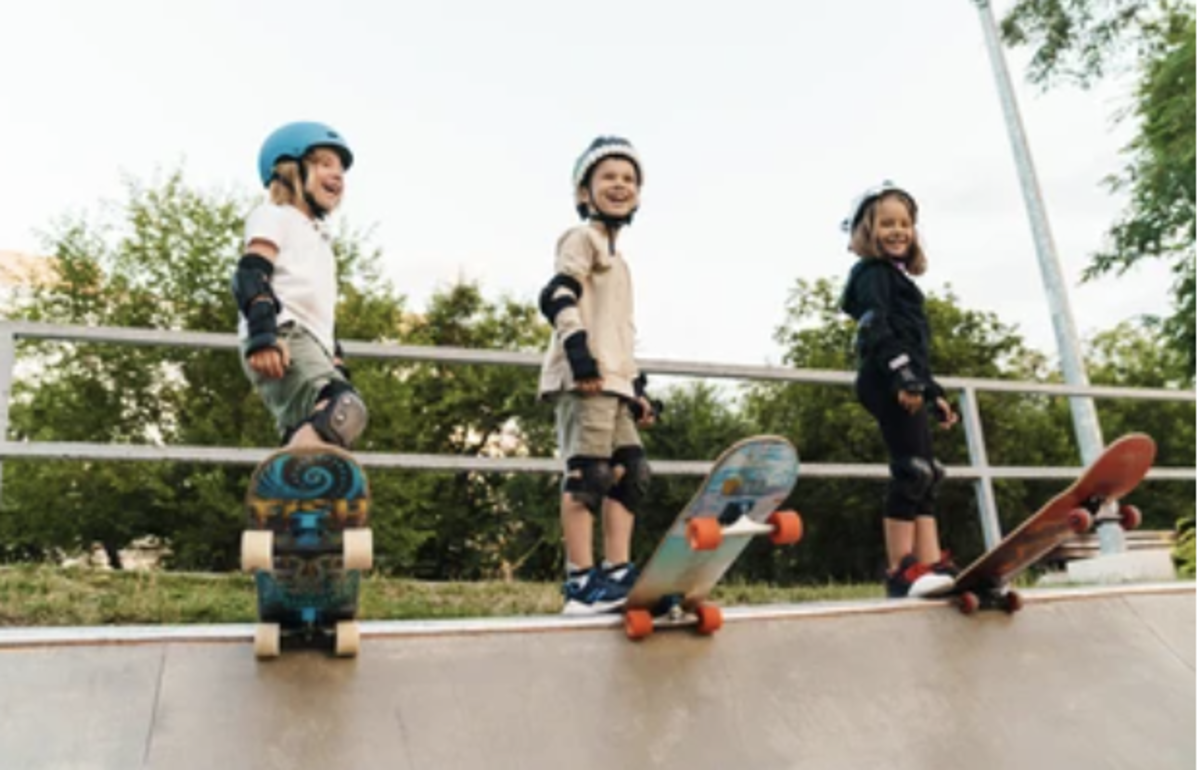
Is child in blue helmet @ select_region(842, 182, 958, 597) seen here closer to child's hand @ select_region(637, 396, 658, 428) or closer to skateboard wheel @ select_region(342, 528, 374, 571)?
child's hand @ select_region(637, 396, 658, 428)

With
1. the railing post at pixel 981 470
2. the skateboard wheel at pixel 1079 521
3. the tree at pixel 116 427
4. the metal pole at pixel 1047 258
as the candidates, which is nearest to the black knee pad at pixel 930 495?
the skateboard wheel at pixel 1079 521

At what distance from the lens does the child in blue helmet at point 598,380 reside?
3.09 meters

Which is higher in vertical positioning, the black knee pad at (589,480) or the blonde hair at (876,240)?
the blonde hair at (876,240)

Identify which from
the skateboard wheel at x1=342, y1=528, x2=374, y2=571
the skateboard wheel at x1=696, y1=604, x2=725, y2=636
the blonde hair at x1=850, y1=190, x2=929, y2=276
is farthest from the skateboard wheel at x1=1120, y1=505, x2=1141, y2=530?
the skateboard wheel at x1=342, y1=528, x2=374, y2=571

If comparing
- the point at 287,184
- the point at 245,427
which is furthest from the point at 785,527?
the point at 245,427

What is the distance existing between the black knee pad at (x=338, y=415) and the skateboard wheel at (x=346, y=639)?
1.64 feet

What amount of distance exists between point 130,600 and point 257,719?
277cm

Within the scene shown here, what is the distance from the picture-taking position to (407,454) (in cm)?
434

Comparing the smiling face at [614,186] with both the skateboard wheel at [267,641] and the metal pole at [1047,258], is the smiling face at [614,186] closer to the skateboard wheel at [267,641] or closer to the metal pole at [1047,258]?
the skateboard wheel at [267,641]

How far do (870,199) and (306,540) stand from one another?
2.72 m

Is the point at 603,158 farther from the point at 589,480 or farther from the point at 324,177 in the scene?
the point at 589,480

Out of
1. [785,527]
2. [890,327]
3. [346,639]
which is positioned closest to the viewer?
[346,639]

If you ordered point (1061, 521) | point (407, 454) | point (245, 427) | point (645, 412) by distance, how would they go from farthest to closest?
point (245, 427), point (407, 454), point (645, 412), point (1061, 521)

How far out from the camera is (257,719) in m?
2.14
